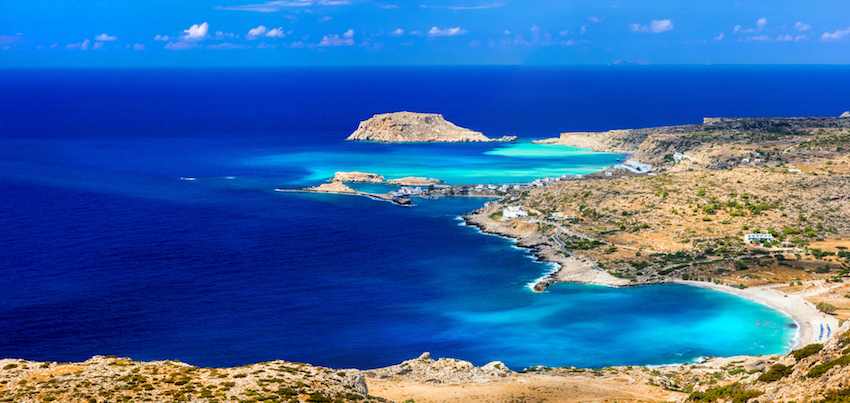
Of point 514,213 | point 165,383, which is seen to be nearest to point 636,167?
point 514,213

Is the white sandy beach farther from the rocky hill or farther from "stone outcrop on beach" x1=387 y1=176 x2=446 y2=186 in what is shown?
"stone outcrop on beach" x1=387 y1=176 x2=446 y2=186

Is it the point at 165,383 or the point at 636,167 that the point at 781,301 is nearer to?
the point at 165,383

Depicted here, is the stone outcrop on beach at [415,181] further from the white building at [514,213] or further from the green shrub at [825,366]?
the green shrub at [825,366]

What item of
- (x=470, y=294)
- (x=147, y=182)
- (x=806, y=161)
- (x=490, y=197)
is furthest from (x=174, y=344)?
(x=806, y=161)

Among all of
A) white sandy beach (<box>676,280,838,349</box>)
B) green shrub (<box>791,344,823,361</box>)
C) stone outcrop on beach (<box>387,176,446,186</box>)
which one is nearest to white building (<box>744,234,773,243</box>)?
white sandy beach (<box>676,280,838,349</box>)

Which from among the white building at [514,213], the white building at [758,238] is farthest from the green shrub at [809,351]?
the white building at [514,213]
